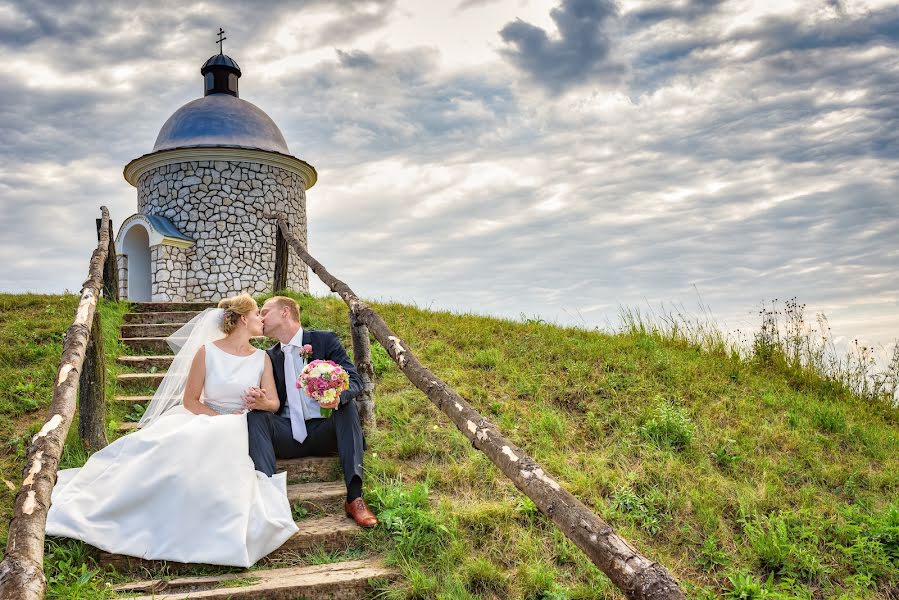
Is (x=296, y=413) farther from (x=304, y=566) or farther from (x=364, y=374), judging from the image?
(x=304, y=566)

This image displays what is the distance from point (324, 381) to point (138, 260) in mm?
14930

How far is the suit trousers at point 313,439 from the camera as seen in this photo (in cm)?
505

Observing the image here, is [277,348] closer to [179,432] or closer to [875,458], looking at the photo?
[179,432]

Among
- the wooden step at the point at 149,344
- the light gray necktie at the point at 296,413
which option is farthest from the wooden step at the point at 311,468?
the wooden step at the point at 149,344

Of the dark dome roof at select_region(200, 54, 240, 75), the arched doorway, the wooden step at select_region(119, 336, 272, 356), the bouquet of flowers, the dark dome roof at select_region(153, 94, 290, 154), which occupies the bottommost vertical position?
the bouquet of flowers

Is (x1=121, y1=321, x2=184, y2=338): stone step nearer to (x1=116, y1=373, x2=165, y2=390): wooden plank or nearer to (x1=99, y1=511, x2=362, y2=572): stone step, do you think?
(x1=116, y1=373, x2=165, y2=390): wooden plank

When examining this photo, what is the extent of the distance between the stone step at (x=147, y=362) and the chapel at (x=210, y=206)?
7.53m

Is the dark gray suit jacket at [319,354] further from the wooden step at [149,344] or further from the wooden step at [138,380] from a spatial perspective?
the wooden step at [149,344]

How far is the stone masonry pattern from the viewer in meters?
16.2

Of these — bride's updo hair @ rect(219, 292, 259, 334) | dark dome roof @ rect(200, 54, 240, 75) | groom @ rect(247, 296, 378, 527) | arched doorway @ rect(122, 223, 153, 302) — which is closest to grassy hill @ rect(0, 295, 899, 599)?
groom @ rect(247, 296, 378, 527)

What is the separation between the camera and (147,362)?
829 centimetres

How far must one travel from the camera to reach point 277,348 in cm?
592

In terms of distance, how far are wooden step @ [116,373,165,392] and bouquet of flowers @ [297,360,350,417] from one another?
3359mm

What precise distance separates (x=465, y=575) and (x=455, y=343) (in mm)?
5223
